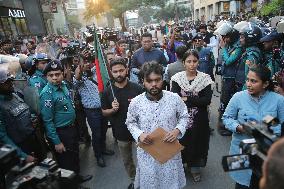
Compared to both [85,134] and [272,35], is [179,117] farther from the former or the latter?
[85,134]

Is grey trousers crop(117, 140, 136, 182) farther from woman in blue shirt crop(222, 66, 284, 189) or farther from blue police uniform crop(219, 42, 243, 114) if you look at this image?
blue police uniform crop(219, 42, 243, 114)

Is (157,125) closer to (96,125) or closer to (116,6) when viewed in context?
(96,125)

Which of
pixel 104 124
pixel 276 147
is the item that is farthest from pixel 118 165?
pixel 276 147

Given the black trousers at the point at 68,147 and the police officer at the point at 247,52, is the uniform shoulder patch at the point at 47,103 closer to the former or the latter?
the black trousers at the point at 68,147

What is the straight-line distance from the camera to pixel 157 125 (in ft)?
11.0

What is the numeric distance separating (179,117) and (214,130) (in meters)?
3.30

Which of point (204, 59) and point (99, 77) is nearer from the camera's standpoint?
point (99, 77)

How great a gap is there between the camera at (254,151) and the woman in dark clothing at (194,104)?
93.9 inches

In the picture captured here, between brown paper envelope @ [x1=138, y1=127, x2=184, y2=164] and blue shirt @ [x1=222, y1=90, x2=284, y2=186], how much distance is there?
63 cm

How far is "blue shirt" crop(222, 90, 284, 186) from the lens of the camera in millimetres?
3148

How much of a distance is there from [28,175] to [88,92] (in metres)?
3.69

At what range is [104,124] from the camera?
5.69 m

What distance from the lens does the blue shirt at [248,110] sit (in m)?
3.15

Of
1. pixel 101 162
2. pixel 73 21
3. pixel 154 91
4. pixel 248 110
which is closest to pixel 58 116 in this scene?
pixel 154 91
